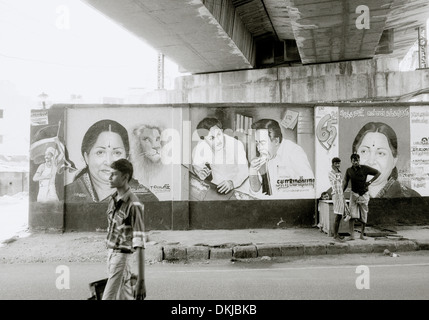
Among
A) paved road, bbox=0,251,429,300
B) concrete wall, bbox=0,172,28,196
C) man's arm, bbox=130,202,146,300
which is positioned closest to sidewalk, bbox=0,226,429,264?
paved road, bbox=0,251,429,300

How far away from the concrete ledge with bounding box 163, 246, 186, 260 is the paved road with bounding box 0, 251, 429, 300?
465 mm

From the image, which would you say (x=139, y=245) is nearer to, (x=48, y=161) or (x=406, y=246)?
(x=406, y=246)

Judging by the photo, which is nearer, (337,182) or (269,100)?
(337,182)

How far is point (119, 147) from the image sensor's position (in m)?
10.3

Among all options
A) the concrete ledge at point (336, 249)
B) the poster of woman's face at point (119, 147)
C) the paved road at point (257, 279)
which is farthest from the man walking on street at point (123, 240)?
the poster of woman's face at point (119, 147)

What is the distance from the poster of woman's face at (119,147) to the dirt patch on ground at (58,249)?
4.12ft

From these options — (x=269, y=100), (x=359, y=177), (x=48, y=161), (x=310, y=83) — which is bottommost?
(x=359, y=177)

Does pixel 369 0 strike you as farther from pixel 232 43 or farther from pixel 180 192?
pixel 180 192

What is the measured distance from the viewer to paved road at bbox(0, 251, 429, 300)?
5398 mm

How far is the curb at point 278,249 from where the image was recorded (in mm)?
7980

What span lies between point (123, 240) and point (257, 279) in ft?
10.6

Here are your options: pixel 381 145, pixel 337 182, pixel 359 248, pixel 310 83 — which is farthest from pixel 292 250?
pixel 310 83

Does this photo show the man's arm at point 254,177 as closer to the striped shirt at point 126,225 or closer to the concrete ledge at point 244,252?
the concrete ledge at point 244,252
